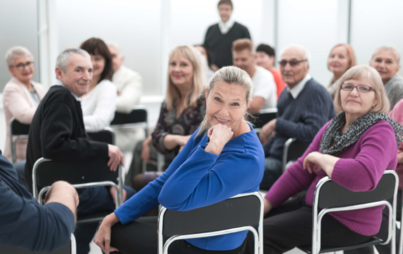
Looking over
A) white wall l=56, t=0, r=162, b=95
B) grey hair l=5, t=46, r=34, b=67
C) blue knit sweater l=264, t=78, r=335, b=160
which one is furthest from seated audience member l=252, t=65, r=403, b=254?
white wall l=56, t=0, r=162, b=95

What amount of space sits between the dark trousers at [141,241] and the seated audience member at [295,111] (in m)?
1.24

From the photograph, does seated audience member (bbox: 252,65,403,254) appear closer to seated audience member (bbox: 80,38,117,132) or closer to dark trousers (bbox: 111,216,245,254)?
dark trousers (bbox: 111,216,245,254)

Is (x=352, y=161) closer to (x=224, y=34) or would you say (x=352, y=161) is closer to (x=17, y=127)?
(x=17, y=127)

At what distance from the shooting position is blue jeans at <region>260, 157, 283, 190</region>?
268cm

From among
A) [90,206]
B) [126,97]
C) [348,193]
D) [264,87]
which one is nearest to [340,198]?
[348,193]

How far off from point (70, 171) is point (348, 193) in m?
1.35

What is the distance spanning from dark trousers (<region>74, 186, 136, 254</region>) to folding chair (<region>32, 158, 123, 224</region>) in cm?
4

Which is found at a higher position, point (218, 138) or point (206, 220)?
point (218, 138)

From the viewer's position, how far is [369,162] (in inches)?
64.4

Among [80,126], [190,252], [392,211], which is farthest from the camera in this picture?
[80,126]

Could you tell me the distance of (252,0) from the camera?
6723mm

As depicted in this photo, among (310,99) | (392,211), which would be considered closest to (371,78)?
(392,211)

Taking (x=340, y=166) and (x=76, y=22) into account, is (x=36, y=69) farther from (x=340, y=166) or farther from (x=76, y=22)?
(x=340, y=166)

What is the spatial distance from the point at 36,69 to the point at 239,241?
4.00 metres
